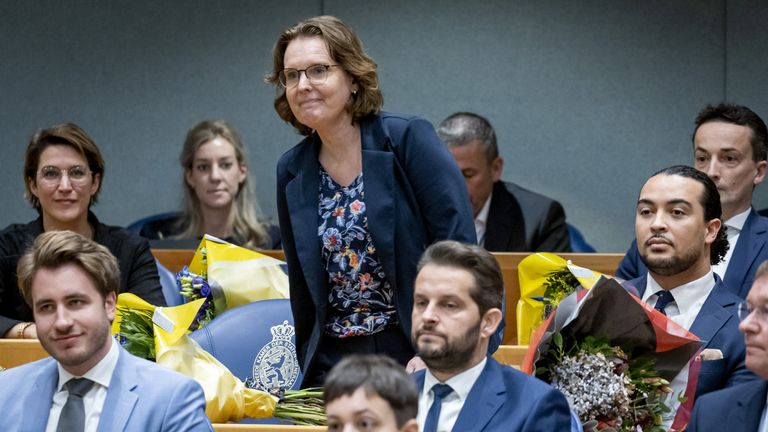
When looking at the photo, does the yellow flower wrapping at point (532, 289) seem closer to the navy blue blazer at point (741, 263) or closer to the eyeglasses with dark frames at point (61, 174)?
the navy blue blazer at point (741, 263)

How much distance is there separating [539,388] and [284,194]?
92cm

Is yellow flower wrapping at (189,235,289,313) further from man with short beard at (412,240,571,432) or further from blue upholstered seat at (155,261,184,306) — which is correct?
man with short beard at (412,240,571,432)

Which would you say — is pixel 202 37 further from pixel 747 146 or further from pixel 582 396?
pixel 582 396

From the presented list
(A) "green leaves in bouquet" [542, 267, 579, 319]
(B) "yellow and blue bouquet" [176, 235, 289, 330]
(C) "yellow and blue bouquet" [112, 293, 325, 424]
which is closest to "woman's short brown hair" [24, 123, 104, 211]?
(B) "yellow and blue bouquet" [176, 235, 289, 330]

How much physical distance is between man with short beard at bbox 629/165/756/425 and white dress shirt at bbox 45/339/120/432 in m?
1.45

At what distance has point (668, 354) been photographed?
310 cm

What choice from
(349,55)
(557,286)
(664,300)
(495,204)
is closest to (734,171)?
(557,286)

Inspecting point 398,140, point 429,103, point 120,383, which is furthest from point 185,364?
point 429,103

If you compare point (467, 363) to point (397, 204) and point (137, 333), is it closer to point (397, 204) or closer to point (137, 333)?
point (397, 204)

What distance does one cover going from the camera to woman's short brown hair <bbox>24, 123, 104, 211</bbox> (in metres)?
4.21

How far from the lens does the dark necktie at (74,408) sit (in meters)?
2.85

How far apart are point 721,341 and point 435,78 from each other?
9.40 feet

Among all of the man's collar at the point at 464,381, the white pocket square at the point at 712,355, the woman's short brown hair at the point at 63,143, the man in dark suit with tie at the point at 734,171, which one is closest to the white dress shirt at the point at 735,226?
the man in dark suit with tie at the point at 734,171

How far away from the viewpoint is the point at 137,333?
3.42 meters
